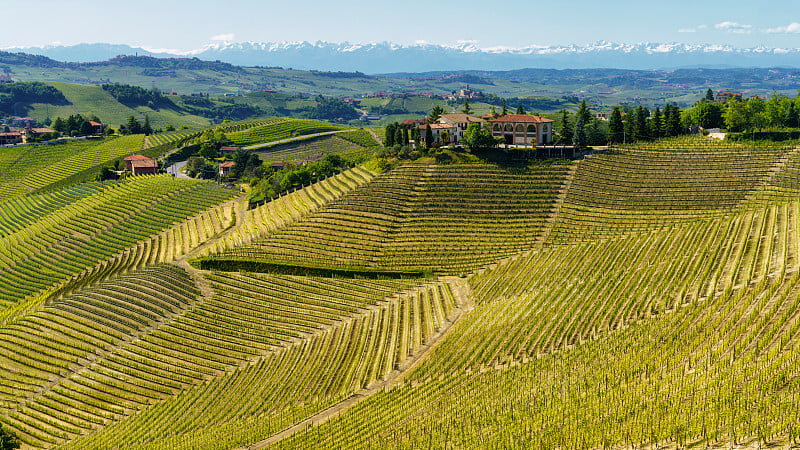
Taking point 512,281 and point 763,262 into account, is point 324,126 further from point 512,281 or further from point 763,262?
point 763,262

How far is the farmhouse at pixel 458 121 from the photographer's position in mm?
101438

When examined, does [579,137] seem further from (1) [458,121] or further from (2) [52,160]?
(2) [52,160]

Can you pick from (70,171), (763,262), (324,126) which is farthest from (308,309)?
(324,126)

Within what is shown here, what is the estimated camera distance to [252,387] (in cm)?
5072

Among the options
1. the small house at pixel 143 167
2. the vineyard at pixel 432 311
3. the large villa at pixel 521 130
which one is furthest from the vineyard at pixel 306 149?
the large villa at pixel 521 130

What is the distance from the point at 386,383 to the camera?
48.1 metres

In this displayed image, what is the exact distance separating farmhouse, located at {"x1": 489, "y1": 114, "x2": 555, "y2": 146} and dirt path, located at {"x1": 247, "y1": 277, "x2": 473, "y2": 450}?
130 feet

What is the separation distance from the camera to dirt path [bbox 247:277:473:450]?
42562 millimetres

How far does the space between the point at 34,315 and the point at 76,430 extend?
19.8 meters

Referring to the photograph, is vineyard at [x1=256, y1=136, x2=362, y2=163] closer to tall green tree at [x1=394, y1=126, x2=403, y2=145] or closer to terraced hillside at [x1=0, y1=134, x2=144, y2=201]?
terraced hillside at [x1=0, y1=134, x2=144, y2=201]

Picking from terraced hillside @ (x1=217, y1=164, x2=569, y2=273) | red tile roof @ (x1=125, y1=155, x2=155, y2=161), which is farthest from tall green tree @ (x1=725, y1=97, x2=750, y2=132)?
red tile roof @ (x1=125, y1=155, x2=155, y2=161)

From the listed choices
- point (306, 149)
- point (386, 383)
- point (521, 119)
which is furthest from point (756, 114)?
point (306, 149)

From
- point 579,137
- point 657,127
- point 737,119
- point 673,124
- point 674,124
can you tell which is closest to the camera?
point 579,137

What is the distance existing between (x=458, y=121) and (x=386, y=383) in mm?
63780
